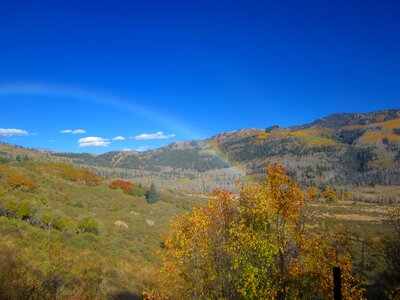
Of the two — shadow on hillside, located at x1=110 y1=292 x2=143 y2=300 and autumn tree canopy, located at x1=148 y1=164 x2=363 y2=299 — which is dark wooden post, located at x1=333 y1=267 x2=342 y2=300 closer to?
autumn tree canopy, located at x1=148 y1=164 x2=363 y2=299

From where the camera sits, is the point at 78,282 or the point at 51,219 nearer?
the point at 78,282

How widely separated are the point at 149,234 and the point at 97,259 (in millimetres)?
17535

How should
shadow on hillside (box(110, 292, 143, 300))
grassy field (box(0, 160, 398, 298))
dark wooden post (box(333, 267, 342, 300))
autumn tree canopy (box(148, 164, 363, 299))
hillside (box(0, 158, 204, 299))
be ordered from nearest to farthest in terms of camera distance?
dark wooden post (box(333, 267, 342, 300)) < autumn tree canopy (box(148, 164, 363, 299)) < hillside (box(0, 158, 204, 299)) < shadow on hillside (box(110, 292, 143, 300)) < grassy field (box(0, 160, 398, 298))

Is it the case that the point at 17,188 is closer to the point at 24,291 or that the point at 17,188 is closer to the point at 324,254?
the point at 24,291

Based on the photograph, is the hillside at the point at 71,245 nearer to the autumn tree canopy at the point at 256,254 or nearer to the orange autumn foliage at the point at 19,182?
the orange autumn foliage at the point at 19,182

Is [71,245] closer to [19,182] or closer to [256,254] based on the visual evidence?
[256,254]

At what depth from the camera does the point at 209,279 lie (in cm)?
1486

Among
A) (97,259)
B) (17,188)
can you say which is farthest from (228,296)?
(17,188)

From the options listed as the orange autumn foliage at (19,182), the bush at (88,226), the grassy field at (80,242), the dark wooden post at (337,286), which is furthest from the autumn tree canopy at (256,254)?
the orange autumn foliage at (19,182)

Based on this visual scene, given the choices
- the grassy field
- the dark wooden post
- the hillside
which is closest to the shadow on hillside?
the hillside

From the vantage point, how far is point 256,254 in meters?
14.1

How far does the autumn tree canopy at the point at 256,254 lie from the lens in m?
13.9

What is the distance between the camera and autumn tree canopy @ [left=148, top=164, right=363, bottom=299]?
45.6ft

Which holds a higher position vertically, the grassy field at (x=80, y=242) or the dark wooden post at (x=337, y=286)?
the dark wooden post at (x=337, y=286)
